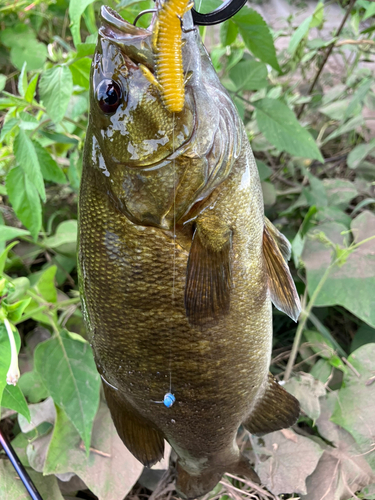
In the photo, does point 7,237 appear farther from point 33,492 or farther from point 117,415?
point 33,492

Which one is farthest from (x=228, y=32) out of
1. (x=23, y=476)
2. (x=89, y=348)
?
(x=23, y=476)

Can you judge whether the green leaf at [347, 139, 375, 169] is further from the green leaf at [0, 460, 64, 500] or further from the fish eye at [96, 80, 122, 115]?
the green leaf at [0, 460, 64, 500]

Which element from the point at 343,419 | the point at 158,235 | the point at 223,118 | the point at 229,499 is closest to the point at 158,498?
the point at 229,499

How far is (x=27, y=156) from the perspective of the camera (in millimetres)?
1048

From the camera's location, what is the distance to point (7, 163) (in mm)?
1369

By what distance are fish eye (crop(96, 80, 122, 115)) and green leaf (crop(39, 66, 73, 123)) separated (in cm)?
39

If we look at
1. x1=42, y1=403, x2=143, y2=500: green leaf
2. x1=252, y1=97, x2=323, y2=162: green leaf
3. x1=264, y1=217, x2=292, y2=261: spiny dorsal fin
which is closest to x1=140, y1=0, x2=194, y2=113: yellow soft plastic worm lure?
x1=264, y1=217, x2=292, y2=261: spiny dorsal fin

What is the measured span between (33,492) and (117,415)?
526 millimetres

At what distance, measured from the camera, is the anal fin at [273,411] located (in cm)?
97

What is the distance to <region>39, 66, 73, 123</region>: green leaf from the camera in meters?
0.93

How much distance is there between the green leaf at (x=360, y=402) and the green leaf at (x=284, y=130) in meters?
0.70

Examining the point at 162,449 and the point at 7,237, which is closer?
the point at 162,449

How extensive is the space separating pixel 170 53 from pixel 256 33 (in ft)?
2.41

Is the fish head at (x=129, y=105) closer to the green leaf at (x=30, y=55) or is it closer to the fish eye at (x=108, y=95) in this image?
the fish eye at (x=108, y=95)
